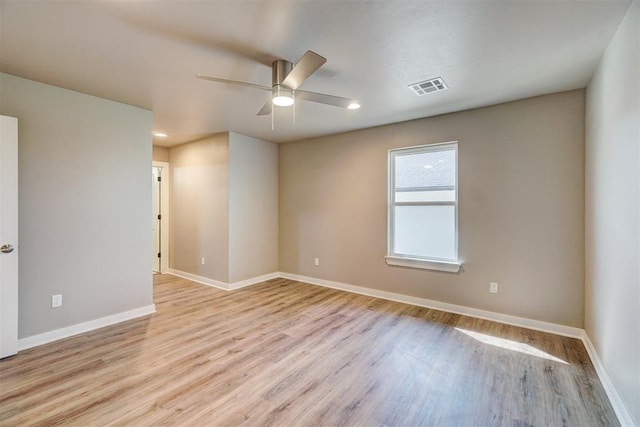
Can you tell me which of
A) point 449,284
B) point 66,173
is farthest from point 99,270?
point 449,284

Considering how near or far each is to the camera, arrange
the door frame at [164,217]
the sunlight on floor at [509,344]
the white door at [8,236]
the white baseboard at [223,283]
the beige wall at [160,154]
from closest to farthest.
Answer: the white door at [8,236]
the sunlight on floor at [509,344]
the white baseboard at [223,283]
the beige wall at [160,154]
the door frame at [164,217]

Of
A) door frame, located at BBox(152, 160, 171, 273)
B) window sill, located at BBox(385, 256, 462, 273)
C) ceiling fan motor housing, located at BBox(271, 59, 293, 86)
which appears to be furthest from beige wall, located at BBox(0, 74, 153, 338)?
window sill, located at BBox(385, 256, 462, 273)

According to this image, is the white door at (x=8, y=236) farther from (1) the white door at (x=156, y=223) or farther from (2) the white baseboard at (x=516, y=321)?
(2) the white baseboard at (x=516, y=321)

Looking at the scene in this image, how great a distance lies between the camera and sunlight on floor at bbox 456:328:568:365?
8.58 feet

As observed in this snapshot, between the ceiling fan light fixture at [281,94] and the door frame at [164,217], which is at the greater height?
the ceiling fan light fixture at [281,94]

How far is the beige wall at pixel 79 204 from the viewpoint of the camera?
274cm

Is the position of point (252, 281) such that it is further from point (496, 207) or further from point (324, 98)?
point (496, 207)

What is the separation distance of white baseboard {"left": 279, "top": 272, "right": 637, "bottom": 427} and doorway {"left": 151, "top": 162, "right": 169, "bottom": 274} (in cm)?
245

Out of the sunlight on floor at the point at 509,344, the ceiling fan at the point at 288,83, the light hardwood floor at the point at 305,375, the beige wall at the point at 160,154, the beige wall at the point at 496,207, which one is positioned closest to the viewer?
the light hardwood floor at the point at 305,375

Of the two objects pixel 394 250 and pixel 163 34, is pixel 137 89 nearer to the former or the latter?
pixel 163 34

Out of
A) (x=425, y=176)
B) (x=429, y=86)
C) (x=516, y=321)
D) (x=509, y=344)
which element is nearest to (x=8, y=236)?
(x=429, y=86)

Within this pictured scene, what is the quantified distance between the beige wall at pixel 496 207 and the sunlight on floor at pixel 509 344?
55 cm

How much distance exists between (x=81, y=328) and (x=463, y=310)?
4311mm

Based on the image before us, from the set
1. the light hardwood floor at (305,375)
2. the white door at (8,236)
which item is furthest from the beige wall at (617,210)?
the white door at (8,236)
